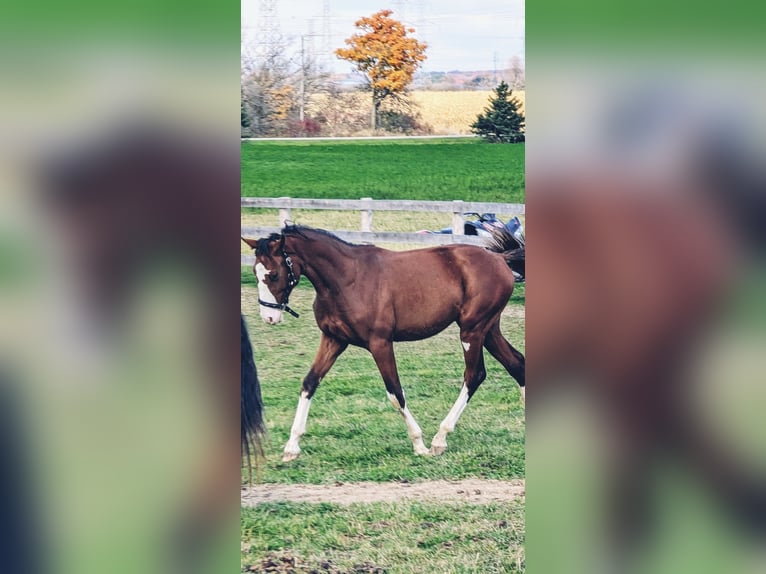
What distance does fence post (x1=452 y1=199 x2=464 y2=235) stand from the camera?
5.21 m

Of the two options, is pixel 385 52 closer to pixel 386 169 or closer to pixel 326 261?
pixel 386 169

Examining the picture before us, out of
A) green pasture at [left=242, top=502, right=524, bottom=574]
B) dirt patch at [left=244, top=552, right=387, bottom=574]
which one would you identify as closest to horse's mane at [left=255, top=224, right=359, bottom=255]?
green pasture at [left=242, top=502, right=524, bottom=574]

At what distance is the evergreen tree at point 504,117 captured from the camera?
199 inches

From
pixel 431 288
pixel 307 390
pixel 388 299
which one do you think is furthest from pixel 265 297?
pixel 431 288

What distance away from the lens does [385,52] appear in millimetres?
5102

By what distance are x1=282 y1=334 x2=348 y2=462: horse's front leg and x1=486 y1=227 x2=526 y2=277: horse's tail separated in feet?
3.60

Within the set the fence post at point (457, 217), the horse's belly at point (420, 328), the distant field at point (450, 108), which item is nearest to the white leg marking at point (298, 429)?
the horse's belly at point (420, 328)

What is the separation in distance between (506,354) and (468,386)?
0.28 meters
